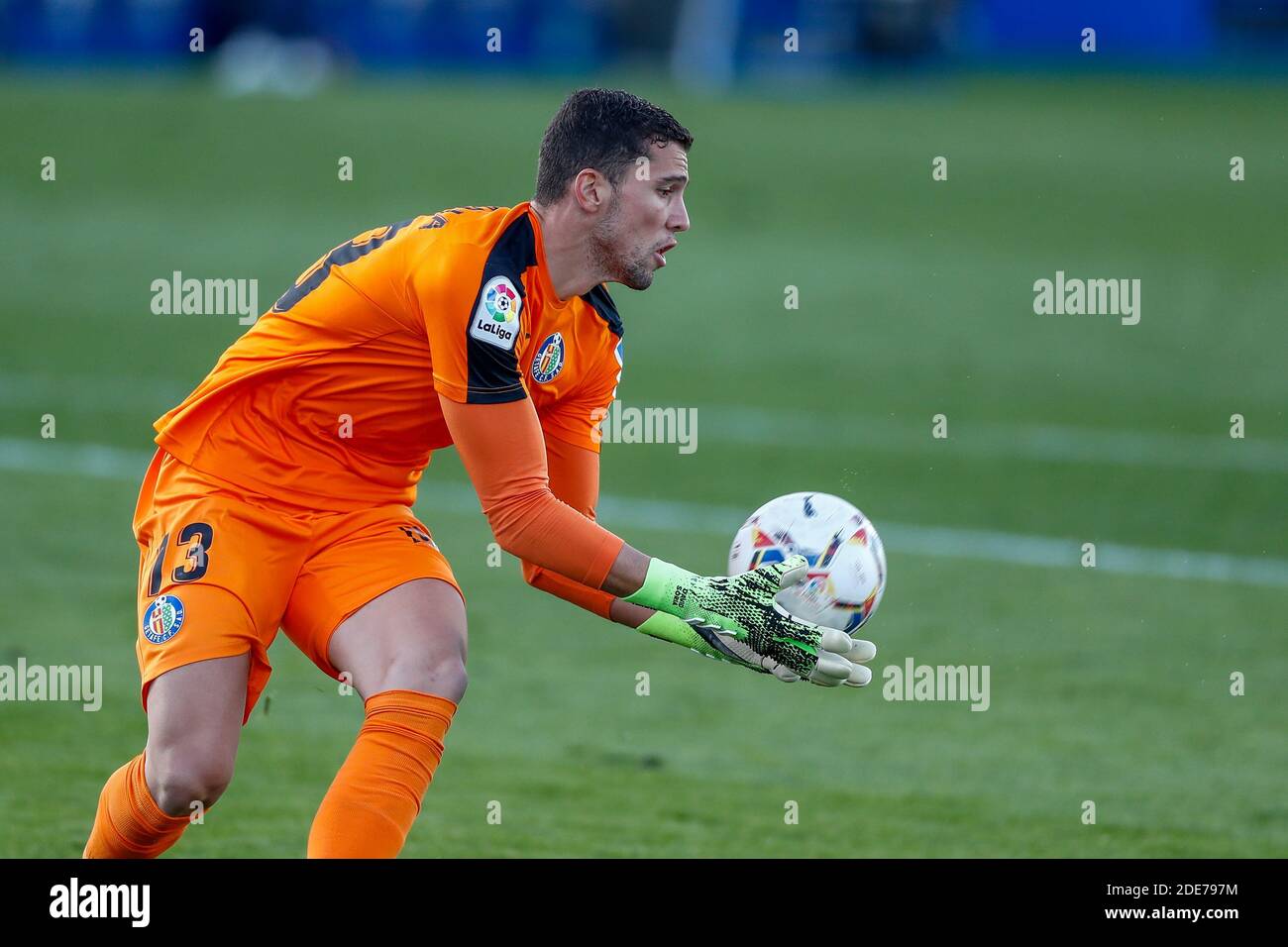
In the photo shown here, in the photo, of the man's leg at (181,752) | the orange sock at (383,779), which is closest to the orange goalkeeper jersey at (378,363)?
the man's leg at (181,752)

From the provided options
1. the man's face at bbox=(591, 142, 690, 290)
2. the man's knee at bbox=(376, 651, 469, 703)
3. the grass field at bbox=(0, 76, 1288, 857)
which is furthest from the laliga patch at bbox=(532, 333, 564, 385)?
the grass field at bbox=(0, 76, 1288, 857)

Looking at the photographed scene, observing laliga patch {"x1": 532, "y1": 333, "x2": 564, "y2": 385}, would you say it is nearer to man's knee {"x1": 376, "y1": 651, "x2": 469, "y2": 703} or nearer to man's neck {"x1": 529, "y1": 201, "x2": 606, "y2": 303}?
man's neck {"x1": 529, "y1": 201, "x2": 606, "y2": 303}

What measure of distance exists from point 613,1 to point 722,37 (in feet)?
8.94

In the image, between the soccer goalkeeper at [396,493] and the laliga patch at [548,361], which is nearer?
the soccer goalkeeper at [396,493]

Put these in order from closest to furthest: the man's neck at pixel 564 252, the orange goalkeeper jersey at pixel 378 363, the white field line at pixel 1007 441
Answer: the orange goalkeeper jersey at pixel 378 363 < the man's neck at pixel 564 252 < the white field line at pixel 1007 441

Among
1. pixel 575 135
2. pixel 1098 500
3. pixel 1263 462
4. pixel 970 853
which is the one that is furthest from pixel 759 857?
pixel 1263 462

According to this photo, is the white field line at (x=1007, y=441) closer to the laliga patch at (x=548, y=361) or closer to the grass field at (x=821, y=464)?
the grass field at (x=821, y=464)

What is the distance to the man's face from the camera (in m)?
5.04

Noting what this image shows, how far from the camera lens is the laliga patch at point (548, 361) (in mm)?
5301

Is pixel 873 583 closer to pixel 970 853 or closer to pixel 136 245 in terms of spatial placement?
pixel 970 853

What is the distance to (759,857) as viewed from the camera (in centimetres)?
622

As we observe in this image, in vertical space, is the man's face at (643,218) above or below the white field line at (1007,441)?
below

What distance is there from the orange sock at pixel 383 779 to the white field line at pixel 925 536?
21.3ft

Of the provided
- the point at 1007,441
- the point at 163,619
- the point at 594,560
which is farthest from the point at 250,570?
Answer: the point at 1007,441
